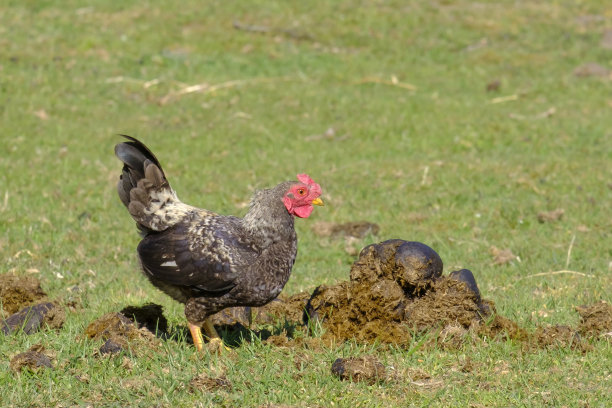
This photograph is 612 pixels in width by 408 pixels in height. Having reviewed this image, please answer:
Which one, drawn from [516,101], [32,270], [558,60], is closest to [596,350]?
[32,270]

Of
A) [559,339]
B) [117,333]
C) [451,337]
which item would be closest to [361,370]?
[451,337]

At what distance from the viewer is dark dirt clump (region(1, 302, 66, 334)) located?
6652 mm

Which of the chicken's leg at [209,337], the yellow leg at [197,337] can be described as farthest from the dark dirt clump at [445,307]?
the yellow leg at [197,337]

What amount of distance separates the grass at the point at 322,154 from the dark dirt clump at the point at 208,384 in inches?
2.4

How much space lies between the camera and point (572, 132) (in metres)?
15.1

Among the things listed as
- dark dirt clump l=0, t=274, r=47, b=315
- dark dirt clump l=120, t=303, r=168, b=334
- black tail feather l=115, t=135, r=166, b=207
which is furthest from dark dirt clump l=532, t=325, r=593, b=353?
dark dirt clump l=0, t=274, r=47, b=315

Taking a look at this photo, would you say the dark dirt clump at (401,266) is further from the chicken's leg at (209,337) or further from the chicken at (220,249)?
the chicken's leg at (209,337)

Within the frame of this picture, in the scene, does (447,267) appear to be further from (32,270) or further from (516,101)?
(516,101)

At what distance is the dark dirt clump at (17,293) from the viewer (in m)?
7.50

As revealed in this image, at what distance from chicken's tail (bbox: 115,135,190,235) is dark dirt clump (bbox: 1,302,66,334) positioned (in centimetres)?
102

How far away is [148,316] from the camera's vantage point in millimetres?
6980

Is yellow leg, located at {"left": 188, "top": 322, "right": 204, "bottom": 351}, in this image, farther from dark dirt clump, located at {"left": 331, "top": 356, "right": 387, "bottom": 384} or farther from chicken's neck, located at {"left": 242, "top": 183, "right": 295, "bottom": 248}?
dark dirt clump, located at {"left": 331, "top": 356, "right": 387, "bottom": 384}

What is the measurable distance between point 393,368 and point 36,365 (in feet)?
8.25

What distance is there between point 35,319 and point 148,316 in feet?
3.02
